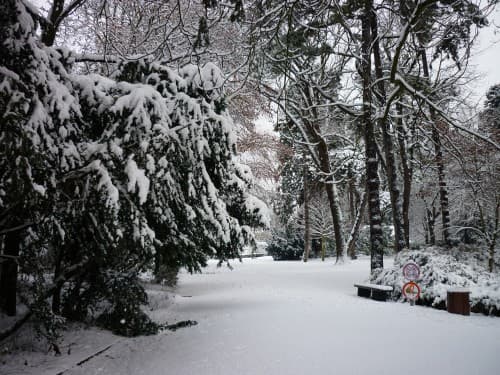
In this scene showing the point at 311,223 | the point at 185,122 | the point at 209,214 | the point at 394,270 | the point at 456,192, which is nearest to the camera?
the point at 185,122

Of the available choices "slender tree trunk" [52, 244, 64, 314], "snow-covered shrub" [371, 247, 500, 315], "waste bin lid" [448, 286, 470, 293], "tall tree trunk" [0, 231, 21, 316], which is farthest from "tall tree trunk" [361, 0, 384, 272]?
"tall tree trunk" [0, 231, 21, 316]

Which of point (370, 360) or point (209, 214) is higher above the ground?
point (209, 214)

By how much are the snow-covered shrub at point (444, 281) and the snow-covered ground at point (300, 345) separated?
41 cm

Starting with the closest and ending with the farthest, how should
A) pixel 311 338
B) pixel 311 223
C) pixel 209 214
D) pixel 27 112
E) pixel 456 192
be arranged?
pixel 27 112
pixel 311 338
pixel 209 214
pixel 456 192
pixel 311 223

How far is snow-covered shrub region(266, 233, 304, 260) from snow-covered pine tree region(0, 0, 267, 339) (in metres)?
22.9

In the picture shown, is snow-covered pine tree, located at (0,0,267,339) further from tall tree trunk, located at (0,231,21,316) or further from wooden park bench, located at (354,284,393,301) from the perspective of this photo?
wooden park bench, located at (354,284,393,301)

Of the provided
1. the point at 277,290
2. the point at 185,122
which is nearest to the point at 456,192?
the point at 277,290

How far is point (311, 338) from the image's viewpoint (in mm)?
5309

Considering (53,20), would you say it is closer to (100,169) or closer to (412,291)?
(100,169)

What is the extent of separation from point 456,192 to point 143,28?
58.0 feet

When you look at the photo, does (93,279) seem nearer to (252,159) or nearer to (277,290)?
(277,290)

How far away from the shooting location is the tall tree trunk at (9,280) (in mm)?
5570

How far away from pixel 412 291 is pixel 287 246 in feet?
69.3

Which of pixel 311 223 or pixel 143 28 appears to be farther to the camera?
pixel 311 223
